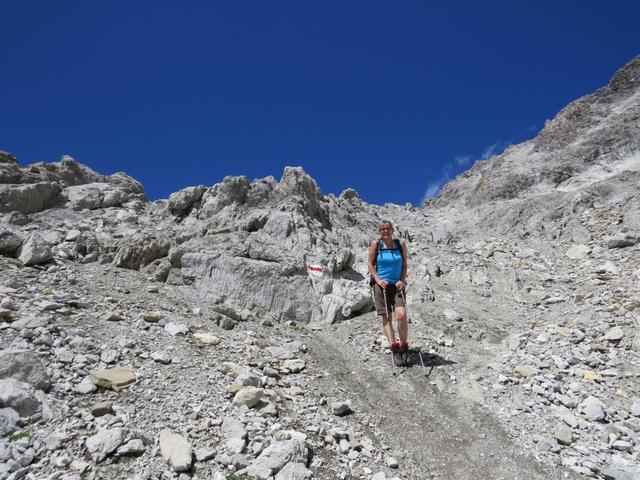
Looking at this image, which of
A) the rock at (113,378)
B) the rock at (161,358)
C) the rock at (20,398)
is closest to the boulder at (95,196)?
the rock at (161,358)

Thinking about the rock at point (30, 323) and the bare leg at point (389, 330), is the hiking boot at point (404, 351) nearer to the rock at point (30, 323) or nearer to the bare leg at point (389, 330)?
the bare leg at point (389, 330)

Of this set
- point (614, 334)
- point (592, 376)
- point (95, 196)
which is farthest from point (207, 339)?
point (95, 196)

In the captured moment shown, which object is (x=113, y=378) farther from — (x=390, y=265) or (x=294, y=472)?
(x=390, y=265)

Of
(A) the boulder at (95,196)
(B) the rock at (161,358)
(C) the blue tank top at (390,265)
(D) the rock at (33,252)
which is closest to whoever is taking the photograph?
(B) the rock at (161,358)

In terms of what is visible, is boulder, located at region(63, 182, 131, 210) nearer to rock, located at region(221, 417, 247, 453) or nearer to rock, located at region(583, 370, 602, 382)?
rock, located at region(221, 417, 247, 453)

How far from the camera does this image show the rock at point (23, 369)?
5.78m

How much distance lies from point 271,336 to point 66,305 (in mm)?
5353

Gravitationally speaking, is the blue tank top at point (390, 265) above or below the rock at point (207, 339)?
above

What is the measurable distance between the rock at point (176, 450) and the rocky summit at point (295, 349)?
0.02 meters

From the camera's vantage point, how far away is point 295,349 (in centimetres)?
941

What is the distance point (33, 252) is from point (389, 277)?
11.4 m

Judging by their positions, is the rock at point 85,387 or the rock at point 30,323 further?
the rock at point 30,323

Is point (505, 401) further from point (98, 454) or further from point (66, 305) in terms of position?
point (66, 305)

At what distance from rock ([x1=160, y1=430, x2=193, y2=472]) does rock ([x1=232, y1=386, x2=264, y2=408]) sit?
1.17 meters
